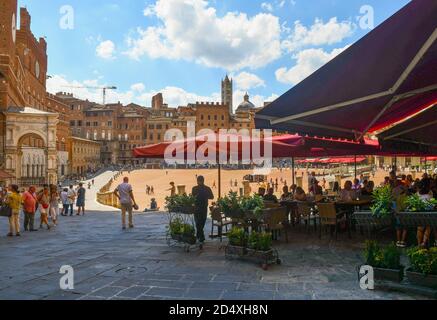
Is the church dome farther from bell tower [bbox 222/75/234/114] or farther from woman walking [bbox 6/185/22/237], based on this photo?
woman walking [bbox 6/185/22/237]

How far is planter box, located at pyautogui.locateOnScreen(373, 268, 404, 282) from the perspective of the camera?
4.53 meters

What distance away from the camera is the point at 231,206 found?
7633mm

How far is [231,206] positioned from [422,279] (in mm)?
3900

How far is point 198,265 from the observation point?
20.2ft

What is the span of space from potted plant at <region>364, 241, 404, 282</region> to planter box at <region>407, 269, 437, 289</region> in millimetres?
136

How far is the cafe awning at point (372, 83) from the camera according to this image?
149 inches

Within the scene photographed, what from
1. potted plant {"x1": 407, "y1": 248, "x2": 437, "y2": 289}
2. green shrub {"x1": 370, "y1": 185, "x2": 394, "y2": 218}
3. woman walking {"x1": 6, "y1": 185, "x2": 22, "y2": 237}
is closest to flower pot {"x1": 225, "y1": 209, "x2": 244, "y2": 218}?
green shrub {"x1": 370, "y1": 185, "x2": 394, "y2": 218}

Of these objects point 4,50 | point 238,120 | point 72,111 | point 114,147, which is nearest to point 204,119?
point 238,120

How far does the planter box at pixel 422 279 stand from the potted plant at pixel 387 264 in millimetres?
136

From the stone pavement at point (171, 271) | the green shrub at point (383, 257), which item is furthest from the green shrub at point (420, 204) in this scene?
the stone pavement at point (171, 271)

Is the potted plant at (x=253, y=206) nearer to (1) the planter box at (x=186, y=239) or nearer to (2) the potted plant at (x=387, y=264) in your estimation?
(1) the planter box at (x=186, y=239)

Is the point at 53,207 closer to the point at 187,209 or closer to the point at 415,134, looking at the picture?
the point at 187,209

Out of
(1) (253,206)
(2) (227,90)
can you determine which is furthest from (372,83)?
(2) (227,90)

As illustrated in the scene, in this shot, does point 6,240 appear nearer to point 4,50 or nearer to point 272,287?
point 272,287
